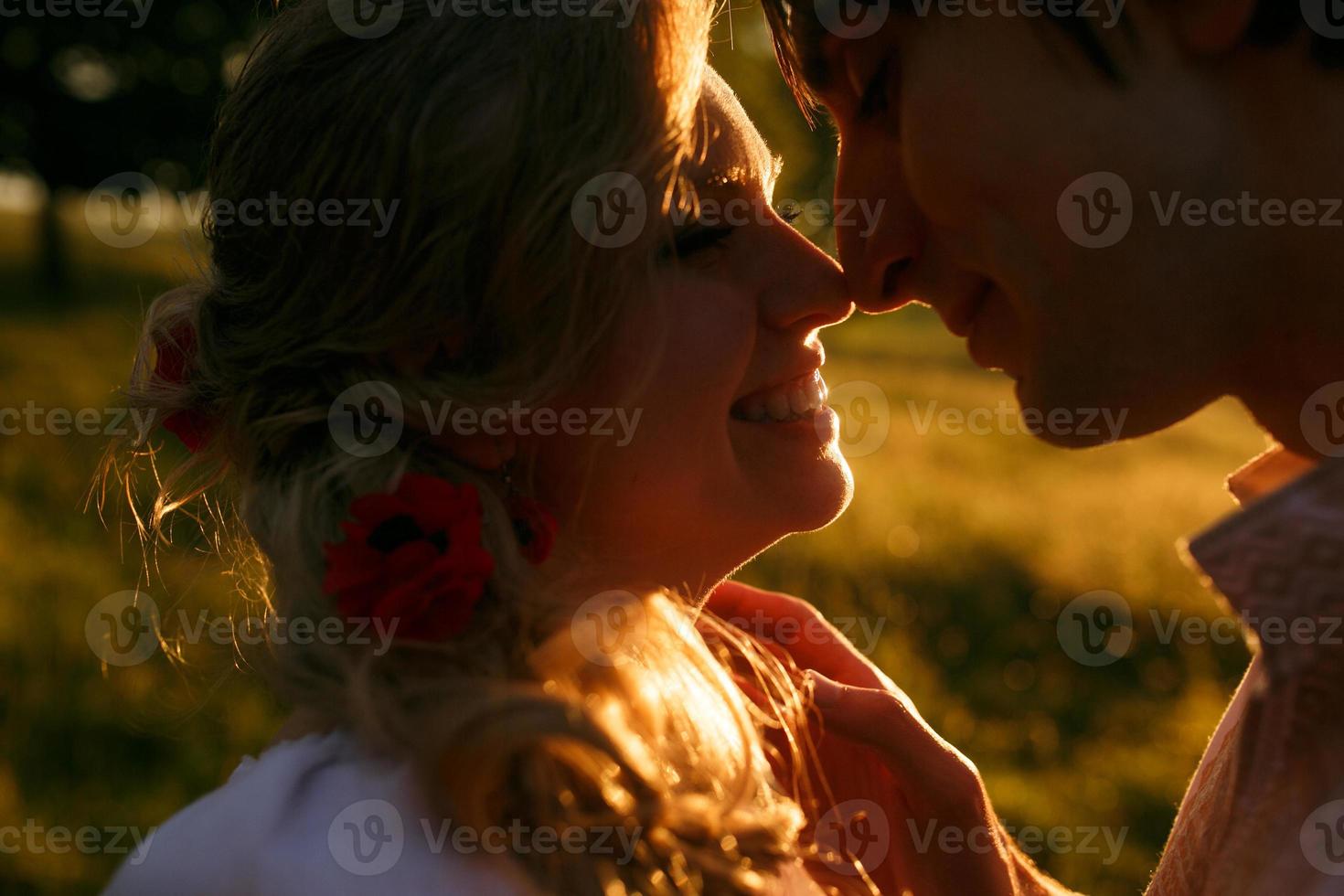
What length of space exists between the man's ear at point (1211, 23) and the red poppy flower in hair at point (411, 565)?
147 centimetres

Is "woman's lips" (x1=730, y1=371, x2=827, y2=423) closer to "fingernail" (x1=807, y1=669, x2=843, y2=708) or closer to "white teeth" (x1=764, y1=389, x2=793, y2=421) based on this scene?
"white teeth" (x1=764, y1=389, x2=793, y2=421)

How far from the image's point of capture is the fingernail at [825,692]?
2.56 m

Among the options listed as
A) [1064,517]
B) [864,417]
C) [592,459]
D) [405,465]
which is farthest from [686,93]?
[864,417]

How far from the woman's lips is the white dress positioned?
0.99 metres

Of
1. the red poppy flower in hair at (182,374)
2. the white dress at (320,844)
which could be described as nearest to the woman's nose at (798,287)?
the white dress at (320,844)

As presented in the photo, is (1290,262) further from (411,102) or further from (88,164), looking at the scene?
(88,164)

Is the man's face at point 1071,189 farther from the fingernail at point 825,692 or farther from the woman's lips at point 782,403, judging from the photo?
the fingernail at point 825,692

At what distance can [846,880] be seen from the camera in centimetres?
261

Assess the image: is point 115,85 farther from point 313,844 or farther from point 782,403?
point 313,844

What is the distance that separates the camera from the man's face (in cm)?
207

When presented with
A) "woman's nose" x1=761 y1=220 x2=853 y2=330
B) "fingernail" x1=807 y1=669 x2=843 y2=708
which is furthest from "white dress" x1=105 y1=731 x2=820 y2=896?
"woman's nose" x1=761 y1=220 x2=853 y2=330

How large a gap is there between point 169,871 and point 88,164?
27.1 meters

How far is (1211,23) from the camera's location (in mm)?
1956

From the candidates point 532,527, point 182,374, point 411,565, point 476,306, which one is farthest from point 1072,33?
point 182,374
